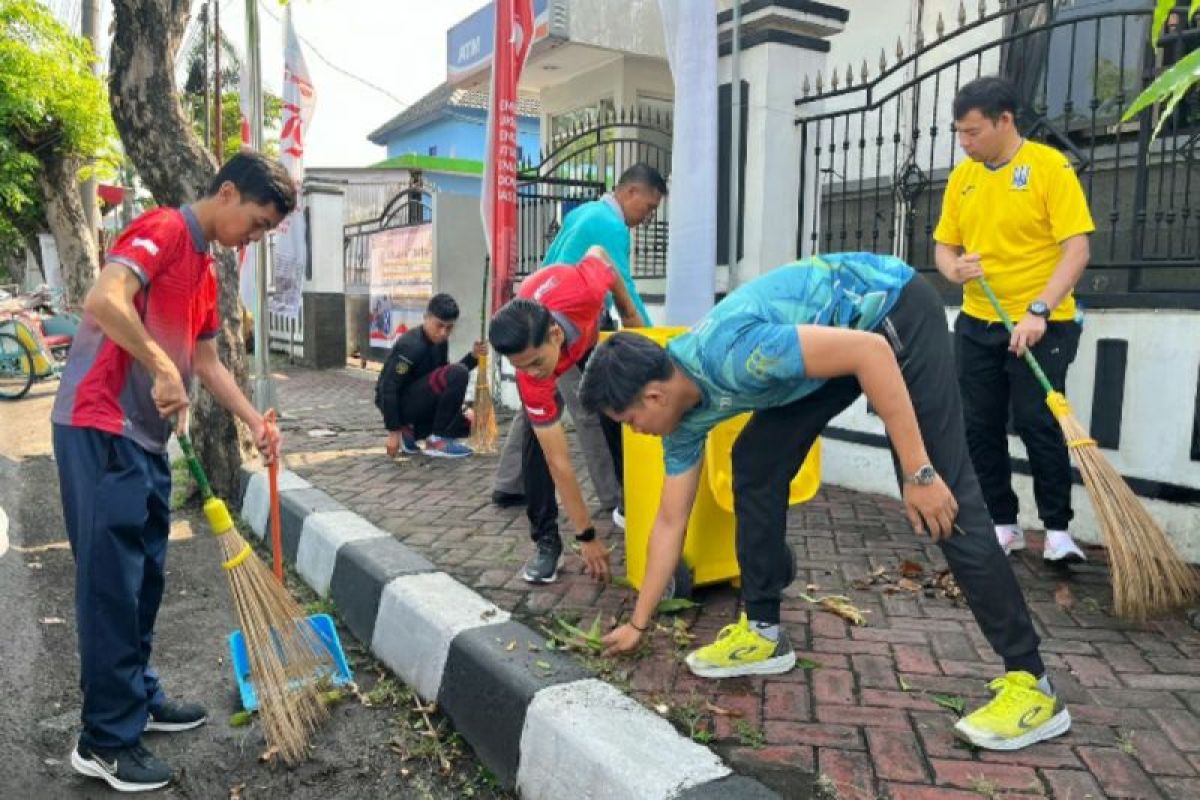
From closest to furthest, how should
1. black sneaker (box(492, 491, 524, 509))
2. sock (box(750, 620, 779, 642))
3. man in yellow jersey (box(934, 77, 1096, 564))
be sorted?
sock (box(750, 620, 779, 642))
man in yellow jersey (box(934, 77, 1096, 564))
black sneaker (box(492, 491, 524, 509))

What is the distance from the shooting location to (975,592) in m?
2.31

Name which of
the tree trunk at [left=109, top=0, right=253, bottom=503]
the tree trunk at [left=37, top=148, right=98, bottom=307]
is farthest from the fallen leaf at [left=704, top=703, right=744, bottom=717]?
the tree trunk at [left=37, top=148, right=98, bottom=307]

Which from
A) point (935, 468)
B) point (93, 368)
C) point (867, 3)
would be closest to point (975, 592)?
A: point (935, 468)

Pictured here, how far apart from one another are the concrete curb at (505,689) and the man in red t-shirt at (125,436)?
2.79 ft

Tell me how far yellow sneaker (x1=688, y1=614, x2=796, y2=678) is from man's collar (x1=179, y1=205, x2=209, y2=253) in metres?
1.87

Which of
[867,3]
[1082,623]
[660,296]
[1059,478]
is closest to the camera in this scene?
[1082,623]

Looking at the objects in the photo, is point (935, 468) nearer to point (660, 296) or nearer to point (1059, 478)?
point (1059, 478)

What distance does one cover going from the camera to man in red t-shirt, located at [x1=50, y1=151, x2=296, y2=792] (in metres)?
2.38

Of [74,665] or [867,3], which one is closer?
[74,665]

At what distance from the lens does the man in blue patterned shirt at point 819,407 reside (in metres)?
2.13

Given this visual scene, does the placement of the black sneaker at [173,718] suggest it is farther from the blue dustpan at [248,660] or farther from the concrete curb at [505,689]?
the concrete curb at [505,689]

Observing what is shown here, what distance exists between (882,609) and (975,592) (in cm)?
99

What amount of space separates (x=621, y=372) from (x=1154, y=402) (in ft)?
9.37

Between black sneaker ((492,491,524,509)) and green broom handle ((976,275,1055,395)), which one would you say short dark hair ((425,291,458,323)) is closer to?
black sneaker ((492,491,524,509))
